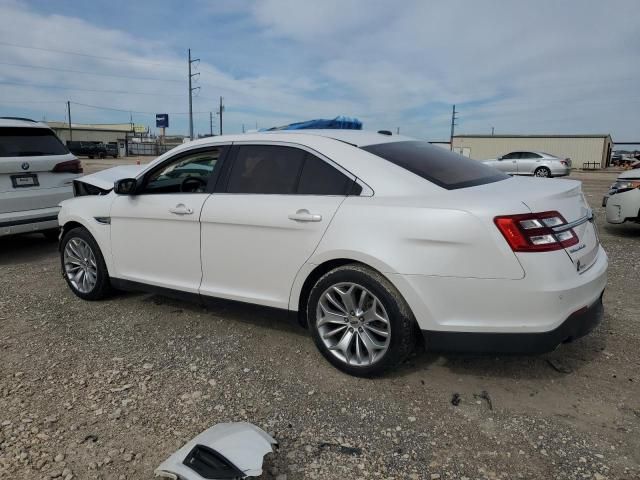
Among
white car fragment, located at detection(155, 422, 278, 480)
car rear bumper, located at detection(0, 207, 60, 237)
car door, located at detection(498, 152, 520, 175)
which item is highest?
car door, located at detection(498, 152, 520, 175)

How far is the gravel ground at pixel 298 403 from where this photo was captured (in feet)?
7.95

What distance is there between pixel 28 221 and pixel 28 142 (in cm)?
106

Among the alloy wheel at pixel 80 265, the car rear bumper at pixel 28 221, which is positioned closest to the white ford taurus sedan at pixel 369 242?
the alloy wheel at pixel 80 265

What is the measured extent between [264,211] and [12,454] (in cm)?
194

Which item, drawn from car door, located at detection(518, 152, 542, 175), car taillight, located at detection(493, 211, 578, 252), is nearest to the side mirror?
car taillight, located at detection(493, 211, 578, 252)

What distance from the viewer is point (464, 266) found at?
2707 mm

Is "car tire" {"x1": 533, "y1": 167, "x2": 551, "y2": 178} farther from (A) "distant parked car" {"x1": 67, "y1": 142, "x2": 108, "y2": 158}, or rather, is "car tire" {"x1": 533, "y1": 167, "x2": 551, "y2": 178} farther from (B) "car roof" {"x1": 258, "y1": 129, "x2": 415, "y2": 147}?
(A) "distant parked car" {"x1": 67, "y1": 142, "x2": 108, "y2": 158}

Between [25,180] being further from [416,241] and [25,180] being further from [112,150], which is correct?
[112,150]

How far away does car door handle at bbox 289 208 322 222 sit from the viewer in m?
3.16

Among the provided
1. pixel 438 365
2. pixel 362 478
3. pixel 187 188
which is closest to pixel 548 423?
pixel 438 365

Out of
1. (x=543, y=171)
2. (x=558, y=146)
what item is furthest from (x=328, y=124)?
(x=558, y=146)

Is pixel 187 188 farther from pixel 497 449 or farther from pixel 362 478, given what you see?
pixel 497 449

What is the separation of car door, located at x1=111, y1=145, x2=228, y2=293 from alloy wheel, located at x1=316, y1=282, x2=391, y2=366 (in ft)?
3.82

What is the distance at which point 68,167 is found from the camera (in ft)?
22.6
